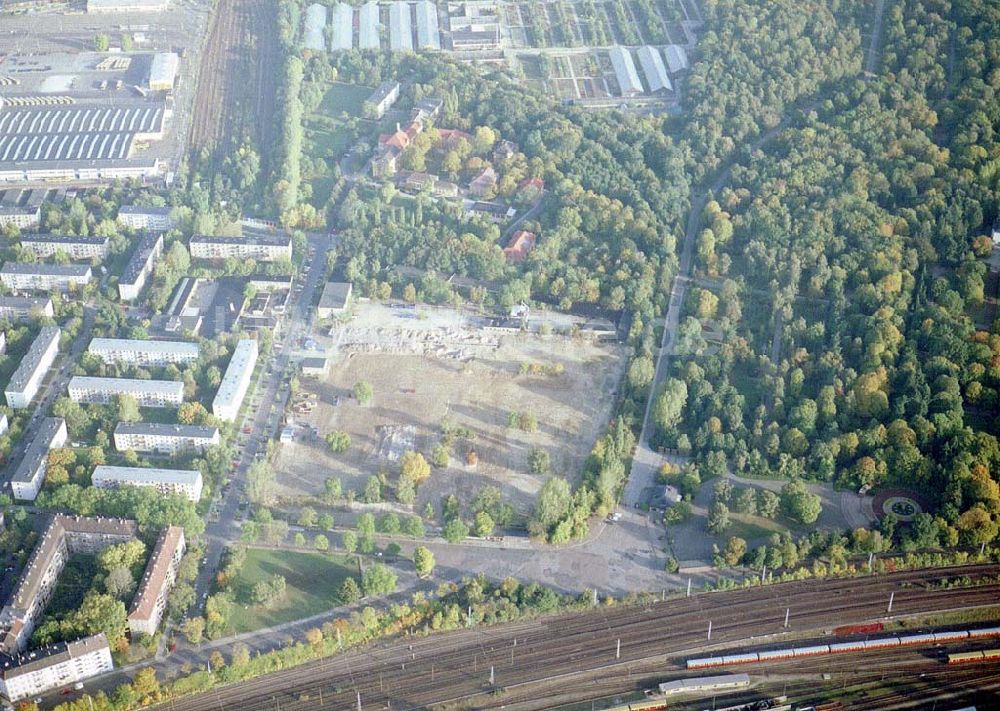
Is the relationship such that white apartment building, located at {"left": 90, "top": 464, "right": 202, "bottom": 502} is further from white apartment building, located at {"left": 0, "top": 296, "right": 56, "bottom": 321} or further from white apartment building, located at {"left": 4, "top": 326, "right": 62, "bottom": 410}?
white apartment building, located at {"left": 0, "top": 296, "right": 56, "bottom": 321}

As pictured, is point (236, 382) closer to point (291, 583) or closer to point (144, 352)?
point (144, 352)

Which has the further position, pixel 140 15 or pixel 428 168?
pixel 140 15

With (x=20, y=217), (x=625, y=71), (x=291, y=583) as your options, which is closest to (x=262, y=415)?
(x=291, y=583)

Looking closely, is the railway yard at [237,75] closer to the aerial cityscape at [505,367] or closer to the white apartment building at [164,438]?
the aerial cityscape at [505,367]

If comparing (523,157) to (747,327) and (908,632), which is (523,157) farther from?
(908,632)

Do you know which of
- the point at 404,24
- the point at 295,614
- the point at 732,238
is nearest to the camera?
the point at 295,614

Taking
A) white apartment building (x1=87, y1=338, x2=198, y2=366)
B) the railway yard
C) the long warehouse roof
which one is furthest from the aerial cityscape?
the long warehouse roof

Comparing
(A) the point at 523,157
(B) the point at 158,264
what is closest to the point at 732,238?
(A) the point at 523,157
